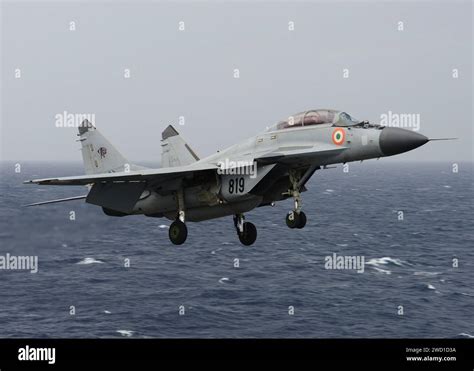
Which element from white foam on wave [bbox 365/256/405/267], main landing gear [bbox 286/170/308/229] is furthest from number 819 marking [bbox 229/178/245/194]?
white foam on wave [bbox 365/256/405/267]

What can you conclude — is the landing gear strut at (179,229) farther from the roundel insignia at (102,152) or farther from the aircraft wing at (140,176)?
the roundel insignia at (102,152)

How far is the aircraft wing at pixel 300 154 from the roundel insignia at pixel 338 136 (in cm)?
19

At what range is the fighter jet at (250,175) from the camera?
22016 mm

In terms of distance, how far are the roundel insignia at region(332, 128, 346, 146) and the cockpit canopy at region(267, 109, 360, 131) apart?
305 millimetres

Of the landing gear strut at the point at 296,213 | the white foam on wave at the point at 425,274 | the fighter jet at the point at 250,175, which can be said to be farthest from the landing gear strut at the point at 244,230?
the white foam on wave at the point at 425,274

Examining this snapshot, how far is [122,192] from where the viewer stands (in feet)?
83.8

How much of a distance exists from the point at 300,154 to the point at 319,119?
1.56 m

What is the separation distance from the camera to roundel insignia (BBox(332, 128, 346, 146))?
22172 millimetres

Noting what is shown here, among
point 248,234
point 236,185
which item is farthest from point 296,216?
point 248,234

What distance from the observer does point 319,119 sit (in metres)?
22.8

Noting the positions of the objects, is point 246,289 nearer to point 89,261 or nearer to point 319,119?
point 89,261

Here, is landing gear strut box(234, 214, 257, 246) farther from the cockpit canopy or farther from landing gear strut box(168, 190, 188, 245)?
the cockpit canopy
